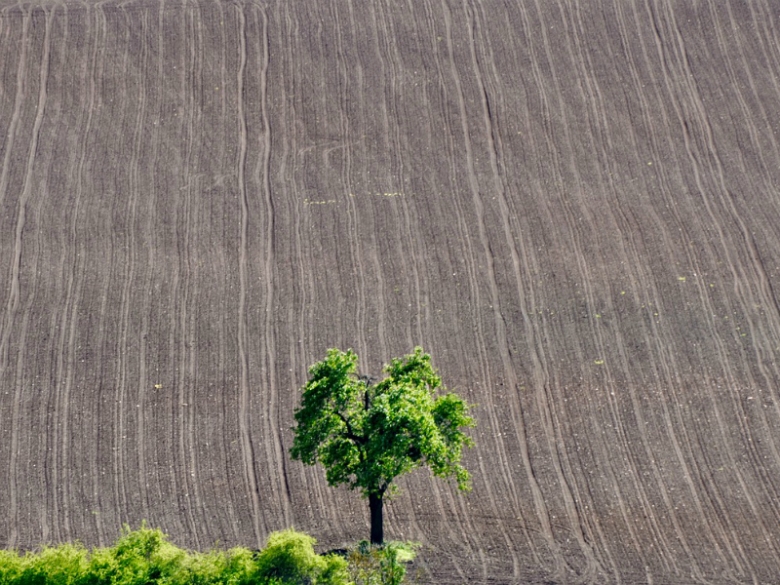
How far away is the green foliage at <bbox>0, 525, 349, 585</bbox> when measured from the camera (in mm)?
28016

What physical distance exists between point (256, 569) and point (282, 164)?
81.3ft

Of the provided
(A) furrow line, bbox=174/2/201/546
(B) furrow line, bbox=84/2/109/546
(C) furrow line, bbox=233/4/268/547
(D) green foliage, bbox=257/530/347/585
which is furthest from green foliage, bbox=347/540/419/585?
(B) furrow line, bbox=84/2/109/546

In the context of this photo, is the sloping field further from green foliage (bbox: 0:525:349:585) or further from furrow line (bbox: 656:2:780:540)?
green foliage (bbox: 0:525:349:585)

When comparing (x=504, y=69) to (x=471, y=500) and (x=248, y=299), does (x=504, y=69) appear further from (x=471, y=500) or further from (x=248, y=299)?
(x=471, y=500)

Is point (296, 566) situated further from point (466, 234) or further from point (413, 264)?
point (466, 234)

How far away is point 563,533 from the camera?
114ft

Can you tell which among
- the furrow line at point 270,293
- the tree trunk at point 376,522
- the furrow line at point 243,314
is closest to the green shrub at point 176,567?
the tree trunk at point 376,522

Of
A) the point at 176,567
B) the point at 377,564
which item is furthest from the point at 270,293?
the point at 176,567

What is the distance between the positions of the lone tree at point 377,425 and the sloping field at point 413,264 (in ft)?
14.2

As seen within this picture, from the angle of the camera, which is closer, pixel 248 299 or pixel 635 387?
pixel 635 387

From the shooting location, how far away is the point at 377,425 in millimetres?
30547

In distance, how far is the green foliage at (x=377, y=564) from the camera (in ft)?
96.8

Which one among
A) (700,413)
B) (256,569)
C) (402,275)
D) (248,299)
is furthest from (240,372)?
(700,413)

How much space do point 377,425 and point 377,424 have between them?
0.03 m
